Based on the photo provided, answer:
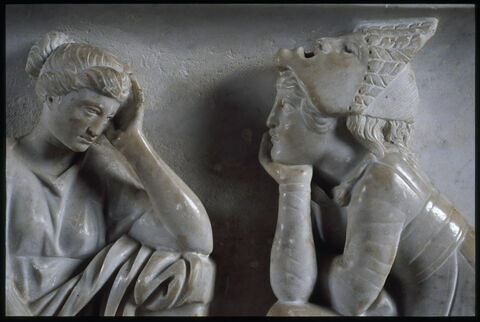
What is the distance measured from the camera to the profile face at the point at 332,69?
6.59 feet

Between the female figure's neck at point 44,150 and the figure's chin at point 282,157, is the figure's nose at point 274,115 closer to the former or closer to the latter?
the figure's chin at point 282,157

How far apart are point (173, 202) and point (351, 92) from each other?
0.62m

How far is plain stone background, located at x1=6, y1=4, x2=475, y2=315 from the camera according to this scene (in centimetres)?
225

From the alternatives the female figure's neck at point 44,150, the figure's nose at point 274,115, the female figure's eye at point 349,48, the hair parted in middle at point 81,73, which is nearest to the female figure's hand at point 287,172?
the figure's nose at point 274,115

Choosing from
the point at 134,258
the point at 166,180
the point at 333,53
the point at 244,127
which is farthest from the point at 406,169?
the point at 134,258

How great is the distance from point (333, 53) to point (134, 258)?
2.85 feet

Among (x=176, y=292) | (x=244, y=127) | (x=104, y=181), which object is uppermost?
(x=244, y=127)

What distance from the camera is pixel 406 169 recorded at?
2031 millimetres

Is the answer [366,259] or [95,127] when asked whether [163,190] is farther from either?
[366,259]

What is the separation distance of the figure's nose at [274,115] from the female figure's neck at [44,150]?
63 centimetres

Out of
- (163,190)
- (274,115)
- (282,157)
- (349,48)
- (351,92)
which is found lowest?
(163,190)

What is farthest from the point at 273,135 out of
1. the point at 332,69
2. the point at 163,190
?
the point at 163,190

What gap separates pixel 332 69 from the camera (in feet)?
6.64

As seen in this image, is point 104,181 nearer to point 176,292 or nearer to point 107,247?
point 107,247
